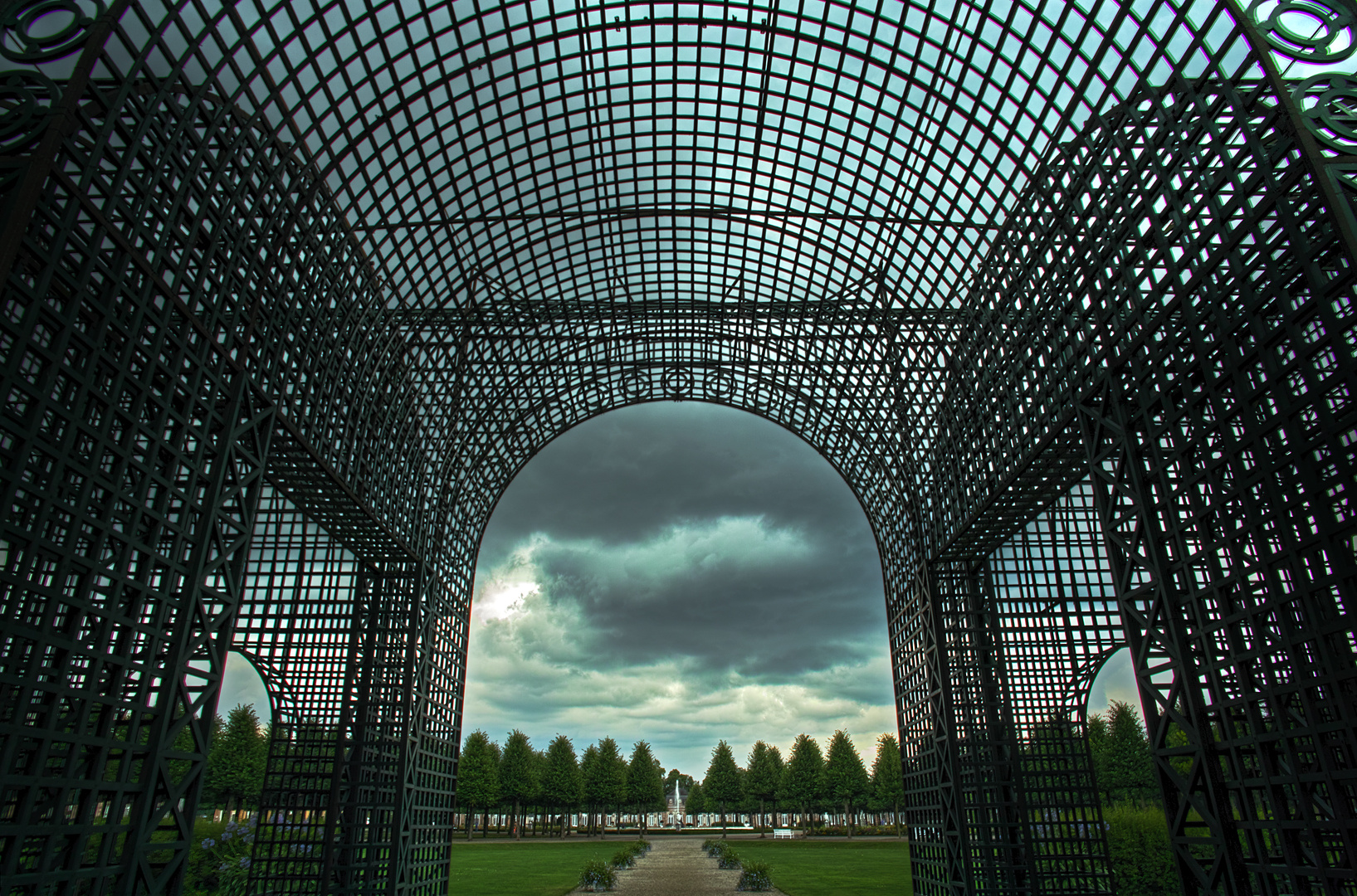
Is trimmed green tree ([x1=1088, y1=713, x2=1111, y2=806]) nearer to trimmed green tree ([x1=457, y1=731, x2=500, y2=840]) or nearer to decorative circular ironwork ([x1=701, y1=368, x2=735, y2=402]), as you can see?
decorative circular ironwork ([x1=701, y1=368, x2=735, y2=402])

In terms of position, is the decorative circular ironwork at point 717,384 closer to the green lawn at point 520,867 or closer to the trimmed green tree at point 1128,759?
the green lawn at point 520,867

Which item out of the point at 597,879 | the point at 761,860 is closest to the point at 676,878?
the point at 597,879

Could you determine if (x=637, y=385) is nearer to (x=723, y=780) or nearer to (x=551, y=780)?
(x=551, y=780)

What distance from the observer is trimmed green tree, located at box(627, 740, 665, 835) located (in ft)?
385

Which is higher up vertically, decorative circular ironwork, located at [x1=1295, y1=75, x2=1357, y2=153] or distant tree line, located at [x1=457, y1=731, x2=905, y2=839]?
decorative circular ironwork, located at [x1=1295, y1=75, x2=1357, y2=153]

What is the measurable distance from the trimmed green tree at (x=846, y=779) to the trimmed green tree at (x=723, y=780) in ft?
51.2

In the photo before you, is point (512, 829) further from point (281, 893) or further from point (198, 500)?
point (198, 500)

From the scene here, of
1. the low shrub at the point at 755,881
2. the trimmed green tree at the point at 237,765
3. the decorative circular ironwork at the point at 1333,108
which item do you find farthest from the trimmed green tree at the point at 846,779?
the decorative circular ironwork at the point at 1333,108

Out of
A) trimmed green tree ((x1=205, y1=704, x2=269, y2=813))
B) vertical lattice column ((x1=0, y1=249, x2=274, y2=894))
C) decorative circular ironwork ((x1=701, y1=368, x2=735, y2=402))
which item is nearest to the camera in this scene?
vertical lattice column ((x1=0, y1=249, x2=274, y2=894))

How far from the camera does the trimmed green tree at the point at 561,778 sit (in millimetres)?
108812

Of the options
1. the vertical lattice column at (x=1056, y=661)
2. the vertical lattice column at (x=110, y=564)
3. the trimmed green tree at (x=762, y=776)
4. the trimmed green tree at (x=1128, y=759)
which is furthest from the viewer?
the trimmed green tree at (x=762, y=776)

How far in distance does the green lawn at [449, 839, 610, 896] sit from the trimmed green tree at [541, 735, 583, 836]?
17.2m

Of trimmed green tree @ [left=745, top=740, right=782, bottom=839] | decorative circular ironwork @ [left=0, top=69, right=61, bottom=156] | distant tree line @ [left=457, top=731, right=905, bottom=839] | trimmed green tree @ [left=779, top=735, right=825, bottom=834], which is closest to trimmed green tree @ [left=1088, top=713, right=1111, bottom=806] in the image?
distant tree line @ [left=457, top=731, right=905, bottom=839]

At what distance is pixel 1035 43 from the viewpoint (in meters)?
25.2
